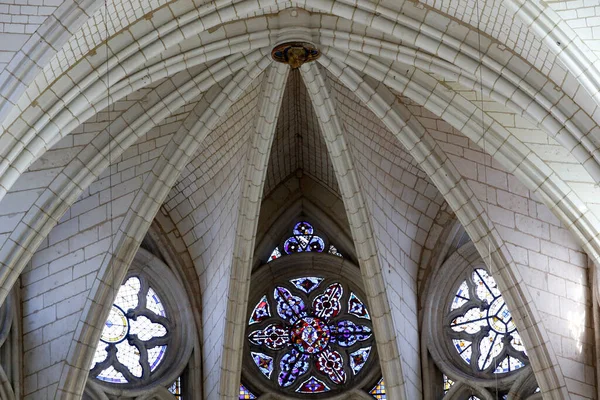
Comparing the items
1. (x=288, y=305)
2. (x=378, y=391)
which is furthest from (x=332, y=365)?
(x=288, y=305)

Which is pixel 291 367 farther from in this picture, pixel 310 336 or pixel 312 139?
pixel 312 139

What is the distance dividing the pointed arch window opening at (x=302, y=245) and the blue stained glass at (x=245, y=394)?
1703 millimetres

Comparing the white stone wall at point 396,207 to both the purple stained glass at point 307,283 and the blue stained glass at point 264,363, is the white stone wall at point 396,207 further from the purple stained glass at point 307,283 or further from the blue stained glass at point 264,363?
the blue stained glass at point 264,363

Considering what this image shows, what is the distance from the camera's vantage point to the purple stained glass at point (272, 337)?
68.2 ft

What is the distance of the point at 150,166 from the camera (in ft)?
60.2

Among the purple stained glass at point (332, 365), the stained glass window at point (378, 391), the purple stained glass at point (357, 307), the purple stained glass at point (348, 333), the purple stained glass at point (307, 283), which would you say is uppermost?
the purple stained glass at point (307, 283)

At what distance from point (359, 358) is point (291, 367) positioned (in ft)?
2.74

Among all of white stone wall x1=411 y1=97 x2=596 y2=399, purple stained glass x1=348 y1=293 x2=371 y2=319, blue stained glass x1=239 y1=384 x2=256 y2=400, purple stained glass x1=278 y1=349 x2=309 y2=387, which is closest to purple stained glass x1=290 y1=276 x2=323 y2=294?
purple stained glass x1=348 y1=293 x2=371 y2=319

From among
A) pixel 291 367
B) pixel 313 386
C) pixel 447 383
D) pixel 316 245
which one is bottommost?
pixel 447 383

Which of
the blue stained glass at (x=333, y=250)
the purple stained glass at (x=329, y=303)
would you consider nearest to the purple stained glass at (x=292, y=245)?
the blue stained glass at (x=333, y=250)

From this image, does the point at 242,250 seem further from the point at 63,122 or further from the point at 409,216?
the point at 63,122

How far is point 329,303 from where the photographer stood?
2108 cm

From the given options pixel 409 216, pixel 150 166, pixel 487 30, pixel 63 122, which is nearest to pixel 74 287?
pixel 150 166

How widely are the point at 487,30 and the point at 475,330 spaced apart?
194 inches
